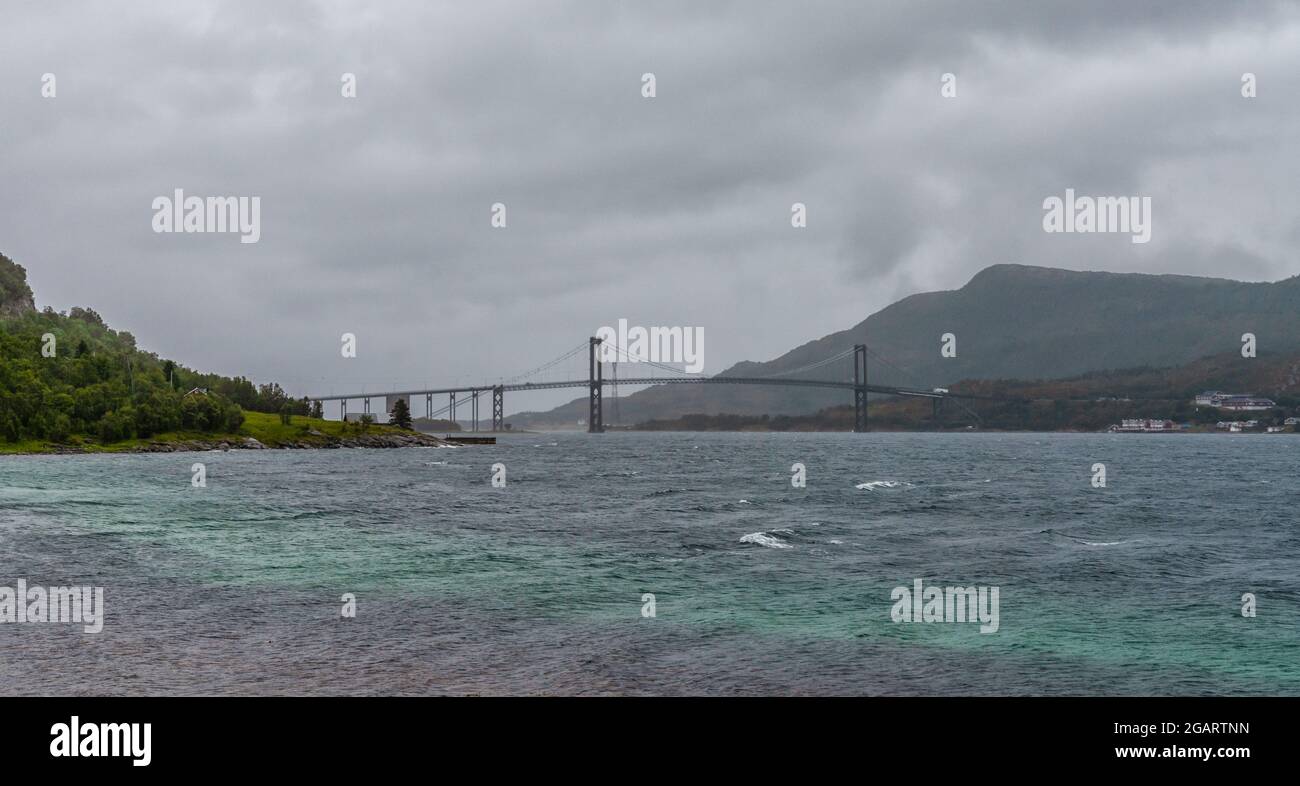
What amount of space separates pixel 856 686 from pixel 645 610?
8279mm

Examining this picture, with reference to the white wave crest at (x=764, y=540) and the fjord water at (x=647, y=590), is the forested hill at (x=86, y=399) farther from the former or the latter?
the white wave crest at (x=764, y=540)

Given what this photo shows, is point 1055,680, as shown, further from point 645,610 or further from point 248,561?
point 248,561

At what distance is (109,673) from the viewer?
17.5 m

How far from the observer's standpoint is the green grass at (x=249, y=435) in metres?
142

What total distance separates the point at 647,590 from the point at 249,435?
157 metres

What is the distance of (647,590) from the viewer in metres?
28.9

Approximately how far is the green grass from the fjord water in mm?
87857

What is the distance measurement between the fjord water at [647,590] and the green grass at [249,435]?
288 ft

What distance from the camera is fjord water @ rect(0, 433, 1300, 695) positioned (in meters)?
18.7

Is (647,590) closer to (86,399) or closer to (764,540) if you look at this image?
(764,540)

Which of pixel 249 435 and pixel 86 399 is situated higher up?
pixel 86 399

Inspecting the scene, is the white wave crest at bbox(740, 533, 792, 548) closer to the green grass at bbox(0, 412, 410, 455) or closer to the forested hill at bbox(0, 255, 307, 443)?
the green grass at bbox(0, 412, 410, 455)

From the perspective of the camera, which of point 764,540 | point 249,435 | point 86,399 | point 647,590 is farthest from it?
point 249,435

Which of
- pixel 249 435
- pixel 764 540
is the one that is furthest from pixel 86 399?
pixel 764 540
